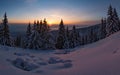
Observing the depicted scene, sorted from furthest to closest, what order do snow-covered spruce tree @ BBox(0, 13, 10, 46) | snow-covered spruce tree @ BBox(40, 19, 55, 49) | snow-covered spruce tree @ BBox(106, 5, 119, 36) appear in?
snow-covered spruce tree @ BBox(106, 5, 119, 36)
snow-covered spruce tree @ BBox(0, 13, 10, 46)
snow-covered spruce tree @ BBox(40, 19, 55, 49)

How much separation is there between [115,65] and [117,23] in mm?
43800

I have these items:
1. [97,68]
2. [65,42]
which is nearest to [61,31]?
[65,42]

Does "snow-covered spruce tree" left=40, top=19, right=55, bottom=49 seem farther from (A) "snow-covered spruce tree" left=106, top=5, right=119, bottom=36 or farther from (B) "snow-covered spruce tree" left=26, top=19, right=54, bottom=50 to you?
(A) "snow-covered spruce tree" left=106, top=5, right=119, bottom=36

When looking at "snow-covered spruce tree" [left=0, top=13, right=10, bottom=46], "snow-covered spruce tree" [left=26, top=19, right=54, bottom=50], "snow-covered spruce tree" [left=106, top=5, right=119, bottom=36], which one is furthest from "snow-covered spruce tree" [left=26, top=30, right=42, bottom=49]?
"snow-covered spruce tree" [left=106, top=5, right=119, bottom=36]

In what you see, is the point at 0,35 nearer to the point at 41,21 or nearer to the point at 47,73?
the point at 41,21

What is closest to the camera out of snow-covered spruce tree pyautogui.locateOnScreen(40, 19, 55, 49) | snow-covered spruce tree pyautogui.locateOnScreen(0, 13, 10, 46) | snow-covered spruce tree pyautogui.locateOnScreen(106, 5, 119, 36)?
snow-covered spruce tree pyautogui.locateOnScreen(40, 19, 55, 49)

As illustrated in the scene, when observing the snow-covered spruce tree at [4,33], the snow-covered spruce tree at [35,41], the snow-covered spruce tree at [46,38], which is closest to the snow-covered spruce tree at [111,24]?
the snow-covered spruce tree at [46,38]

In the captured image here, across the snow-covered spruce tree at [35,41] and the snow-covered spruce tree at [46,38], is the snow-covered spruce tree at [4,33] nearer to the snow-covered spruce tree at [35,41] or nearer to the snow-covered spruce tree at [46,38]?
the snow-covered spruce tree at [35,41]

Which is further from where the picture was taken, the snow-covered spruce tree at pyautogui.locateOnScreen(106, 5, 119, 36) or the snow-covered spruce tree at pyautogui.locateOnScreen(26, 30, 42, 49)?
the snow-covered spruce tree at pyautogui.locateOnScreen(106, 5, 119, 36)

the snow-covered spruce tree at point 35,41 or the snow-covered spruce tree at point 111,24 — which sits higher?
the snow-covered spruce tree at point 111,24

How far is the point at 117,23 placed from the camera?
180 feet

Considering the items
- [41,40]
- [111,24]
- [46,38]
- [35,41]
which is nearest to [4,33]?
[35,41]

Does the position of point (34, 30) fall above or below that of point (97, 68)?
above

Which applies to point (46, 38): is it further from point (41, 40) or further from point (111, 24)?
point (111, 24)
